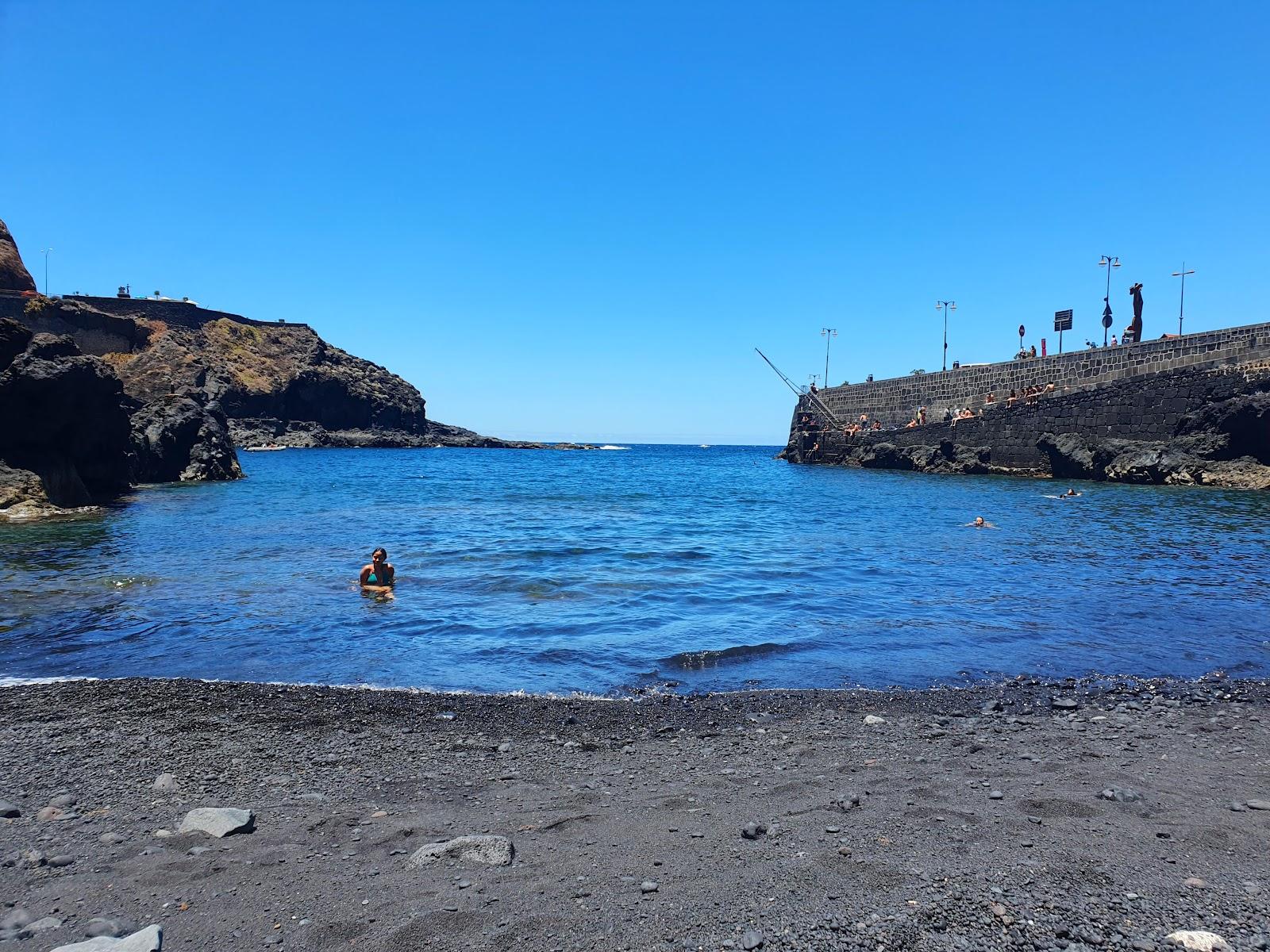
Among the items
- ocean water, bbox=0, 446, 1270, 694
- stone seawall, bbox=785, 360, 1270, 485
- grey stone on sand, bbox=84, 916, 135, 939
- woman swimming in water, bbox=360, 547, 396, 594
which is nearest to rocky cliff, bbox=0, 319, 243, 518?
ocean water, bbox=0, 446, 1270, 694

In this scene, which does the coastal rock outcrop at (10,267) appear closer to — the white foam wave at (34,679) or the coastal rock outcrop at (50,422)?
the coastal rock outcrop at (50,422)

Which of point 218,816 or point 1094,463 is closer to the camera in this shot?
point 218,816

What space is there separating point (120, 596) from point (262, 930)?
433 inches

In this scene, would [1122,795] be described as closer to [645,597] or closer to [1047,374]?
[645,597]

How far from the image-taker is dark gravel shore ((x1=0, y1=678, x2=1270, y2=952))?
11.5ft

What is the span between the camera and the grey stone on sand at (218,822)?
4523 millimetres

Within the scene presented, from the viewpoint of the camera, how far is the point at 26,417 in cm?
2305

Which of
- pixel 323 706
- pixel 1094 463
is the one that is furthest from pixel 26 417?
pixel 1094 463

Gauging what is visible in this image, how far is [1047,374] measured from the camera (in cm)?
4003

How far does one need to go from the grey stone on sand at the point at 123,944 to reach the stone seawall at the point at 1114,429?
36.3 meters

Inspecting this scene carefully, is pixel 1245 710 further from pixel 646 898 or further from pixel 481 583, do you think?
pixel 481 583

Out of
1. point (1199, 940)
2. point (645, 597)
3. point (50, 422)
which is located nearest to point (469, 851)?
point (1199, 940)

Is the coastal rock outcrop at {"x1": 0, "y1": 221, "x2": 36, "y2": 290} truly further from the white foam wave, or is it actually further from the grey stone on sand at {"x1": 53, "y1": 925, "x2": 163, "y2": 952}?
the grey stone on sand at {"x1": 53, "y1": 925, "x2": 163, "y2": 952}

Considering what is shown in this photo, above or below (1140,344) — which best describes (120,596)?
below
